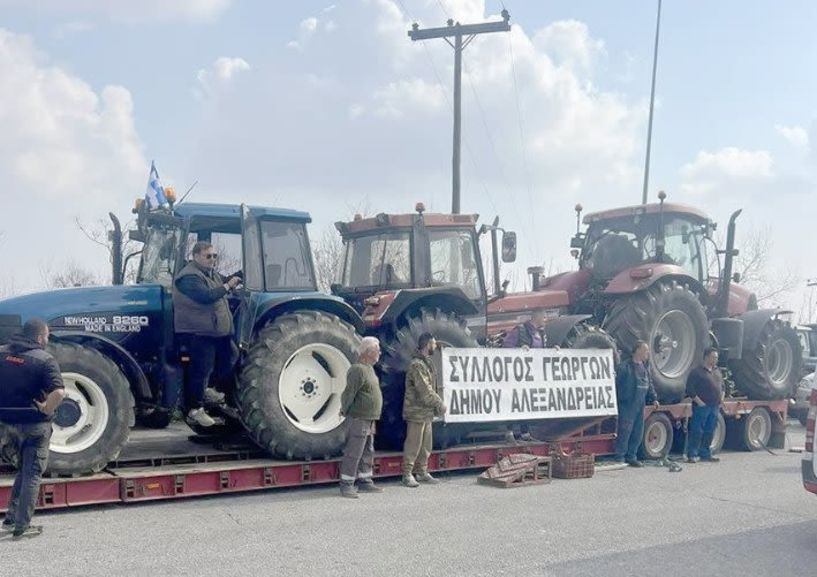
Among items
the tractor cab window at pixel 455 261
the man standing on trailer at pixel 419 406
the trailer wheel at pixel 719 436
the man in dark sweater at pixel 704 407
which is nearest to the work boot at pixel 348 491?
the man standing on trailer at pixel 419 406

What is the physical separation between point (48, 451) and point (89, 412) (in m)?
0.77

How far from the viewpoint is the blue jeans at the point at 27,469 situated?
697cm

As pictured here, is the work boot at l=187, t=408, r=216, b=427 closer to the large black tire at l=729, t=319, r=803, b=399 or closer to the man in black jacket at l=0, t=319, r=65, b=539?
the man in black jacket at l=0, t=319, r=65, b=539

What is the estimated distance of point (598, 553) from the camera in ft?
22.8

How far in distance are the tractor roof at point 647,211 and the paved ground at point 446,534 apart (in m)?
4.70

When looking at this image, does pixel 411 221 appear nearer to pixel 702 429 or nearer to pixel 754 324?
pixel 702 429

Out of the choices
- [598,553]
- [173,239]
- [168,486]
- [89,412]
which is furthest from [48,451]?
[598,553]

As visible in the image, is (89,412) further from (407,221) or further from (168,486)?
(407,221)

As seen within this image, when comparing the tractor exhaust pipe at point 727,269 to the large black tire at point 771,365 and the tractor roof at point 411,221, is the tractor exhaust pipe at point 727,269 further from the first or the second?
the tractor roof at point 411,221

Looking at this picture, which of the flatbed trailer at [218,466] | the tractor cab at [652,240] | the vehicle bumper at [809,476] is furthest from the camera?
the tractor cab at [652,240]

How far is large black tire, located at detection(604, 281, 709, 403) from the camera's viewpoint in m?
12.1

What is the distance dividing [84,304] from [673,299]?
7.82 metres

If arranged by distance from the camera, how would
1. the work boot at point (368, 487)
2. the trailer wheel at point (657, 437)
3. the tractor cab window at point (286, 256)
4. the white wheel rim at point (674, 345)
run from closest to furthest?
1. the work boot at point (368, 487)
2. the tractor cab window at point (286, 256)
3. the trailer wheel at point (657, 437)
4. the white wheel rim at point (674, 345)

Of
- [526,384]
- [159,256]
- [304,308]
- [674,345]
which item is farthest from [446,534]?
[674,345]
